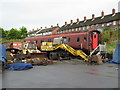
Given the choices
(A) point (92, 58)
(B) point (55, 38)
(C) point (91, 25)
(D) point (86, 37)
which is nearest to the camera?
(A) point (92, 58)

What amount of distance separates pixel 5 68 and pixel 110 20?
1623 inches

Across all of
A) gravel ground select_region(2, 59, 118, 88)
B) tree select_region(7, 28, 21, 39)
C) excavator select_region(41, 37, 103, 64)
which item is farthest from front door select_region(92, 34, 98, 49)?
tree select_region(7, 28, 21, 39)

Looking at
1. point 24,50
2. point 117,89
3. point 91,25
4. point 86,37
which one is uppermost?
point 91,25

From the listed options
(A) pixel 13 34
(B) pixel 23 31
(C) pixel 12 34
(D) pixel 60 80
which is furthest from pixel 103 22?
(D) pixel 60 80

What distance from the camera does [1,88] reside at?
7613mm

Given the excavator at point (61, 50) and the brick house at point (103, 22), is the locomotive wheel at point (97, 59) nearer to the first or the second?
the excavator at point (61, 50)

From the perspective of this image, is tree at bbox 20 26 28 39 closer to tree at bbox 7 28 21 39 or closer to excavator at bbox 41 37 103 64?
tree at bbox 7 28 21 39

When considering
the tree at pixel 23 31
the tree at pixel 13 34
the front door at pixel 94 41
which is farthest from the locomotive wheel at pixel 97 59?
the tree at pixel 23 31

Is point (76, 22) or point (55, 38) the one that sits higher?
point (76, 22)

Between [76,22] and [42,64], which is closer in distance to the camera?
[42,64]

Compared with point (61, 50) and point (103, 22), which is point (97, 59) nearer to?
point (61, 50)

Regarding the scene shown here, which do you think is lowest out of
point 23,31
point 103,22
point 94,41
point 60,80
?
point 60,80

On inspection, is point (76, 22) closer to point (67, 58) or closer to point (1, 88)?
point (67, 58)

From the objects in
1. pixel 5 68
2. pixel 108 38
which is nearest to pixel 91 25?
pixel 108 38
